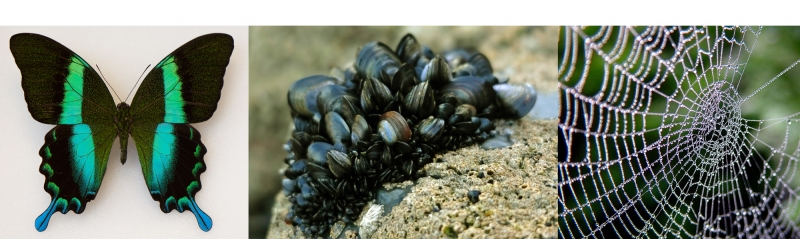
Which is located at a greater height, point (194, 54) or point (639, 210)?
point (194, 54)

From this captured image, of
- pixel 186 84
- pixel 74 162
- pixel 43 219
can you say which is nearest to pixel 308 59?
pixel 186 84

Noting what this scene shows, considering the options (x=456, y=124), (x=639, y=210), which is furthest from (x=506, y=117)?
(x=639, y=210)

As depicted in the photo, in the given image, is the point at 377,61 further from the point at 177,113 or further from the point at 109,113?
the point at 109,113

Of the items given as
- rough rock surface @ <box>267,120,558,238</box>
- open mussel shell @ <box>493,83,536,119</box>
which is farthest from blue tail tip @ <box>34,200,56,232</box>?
open mussel shell @ <box>493,83,536,119</box>

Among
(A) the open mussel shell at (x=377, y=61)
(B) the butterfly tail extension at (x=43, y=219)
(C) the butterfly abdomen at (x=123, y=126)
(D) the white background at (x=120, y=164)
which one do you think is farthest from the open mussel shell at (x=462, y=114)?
(B) the butterfly tail extension at (x=43, y=219)

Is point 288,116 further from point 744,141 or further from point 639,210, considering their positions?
point 744,141

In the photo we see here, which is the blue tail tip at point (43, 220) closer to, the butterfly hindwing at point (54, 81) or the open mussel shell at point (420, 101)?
the butterfly hindwing at point (54, 81)
